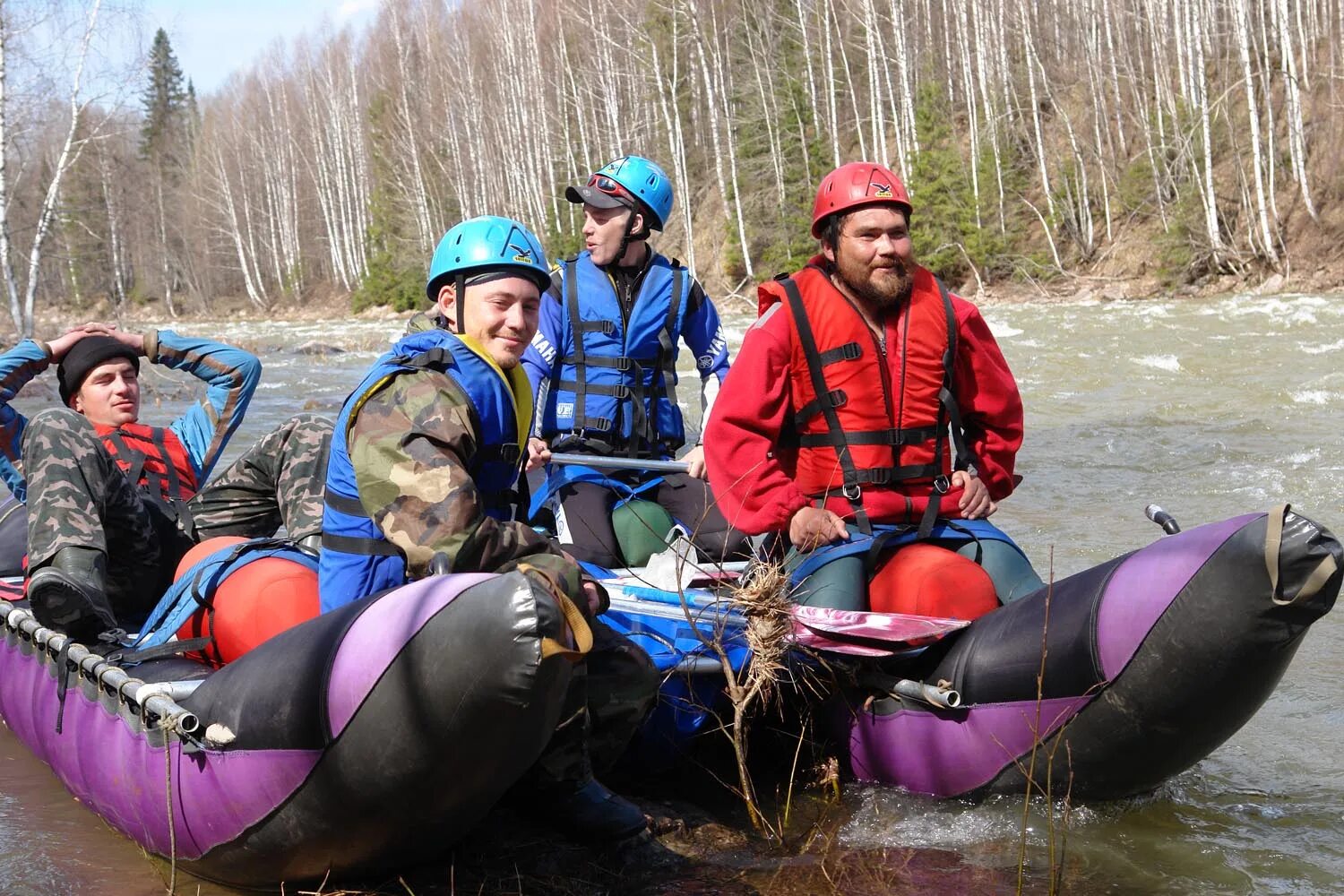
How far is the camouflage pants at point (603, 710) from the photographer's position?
3148 millimetres

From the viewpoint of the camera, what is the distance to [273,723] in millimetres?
2744

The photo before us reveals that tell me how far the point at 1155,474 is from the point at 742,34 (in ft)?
84.1

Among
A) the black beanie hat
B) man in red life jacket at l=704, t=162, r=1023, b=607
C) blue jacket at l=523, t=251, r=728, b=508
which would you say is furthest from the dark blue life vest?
the black beanie hat

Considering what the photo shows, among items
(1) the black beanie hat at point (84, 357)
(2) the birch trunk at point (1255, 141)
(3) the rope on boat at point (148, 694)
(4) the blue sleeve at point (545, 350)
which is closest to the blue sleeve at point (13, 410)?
(1) the black beanie hat at point (84, 357)

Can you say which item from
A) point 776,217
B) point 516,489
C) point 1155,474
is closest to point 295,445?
point 516,489

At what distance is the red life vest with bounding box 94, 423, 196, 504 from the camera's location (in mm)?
4531

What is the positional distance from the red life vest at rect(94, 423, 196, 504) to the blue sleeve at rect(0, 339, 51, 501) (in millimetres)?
402

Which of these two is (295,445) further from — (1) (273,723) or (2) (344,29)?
(2) (344,29)

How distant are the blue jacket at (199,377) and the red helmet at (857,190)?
7.75ft

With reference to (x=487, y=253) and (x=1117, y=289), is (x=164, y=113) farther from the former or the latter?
(x=487, y=253)

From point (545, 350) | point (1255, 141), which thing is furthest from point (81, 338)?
point (1255, 141)

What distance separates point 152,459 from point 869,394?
101 inches

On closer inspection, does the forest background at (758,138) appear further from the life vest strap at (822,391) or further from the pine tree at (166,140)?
the life vest strap at (822,391)

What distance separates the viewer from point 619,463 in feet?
15.4
